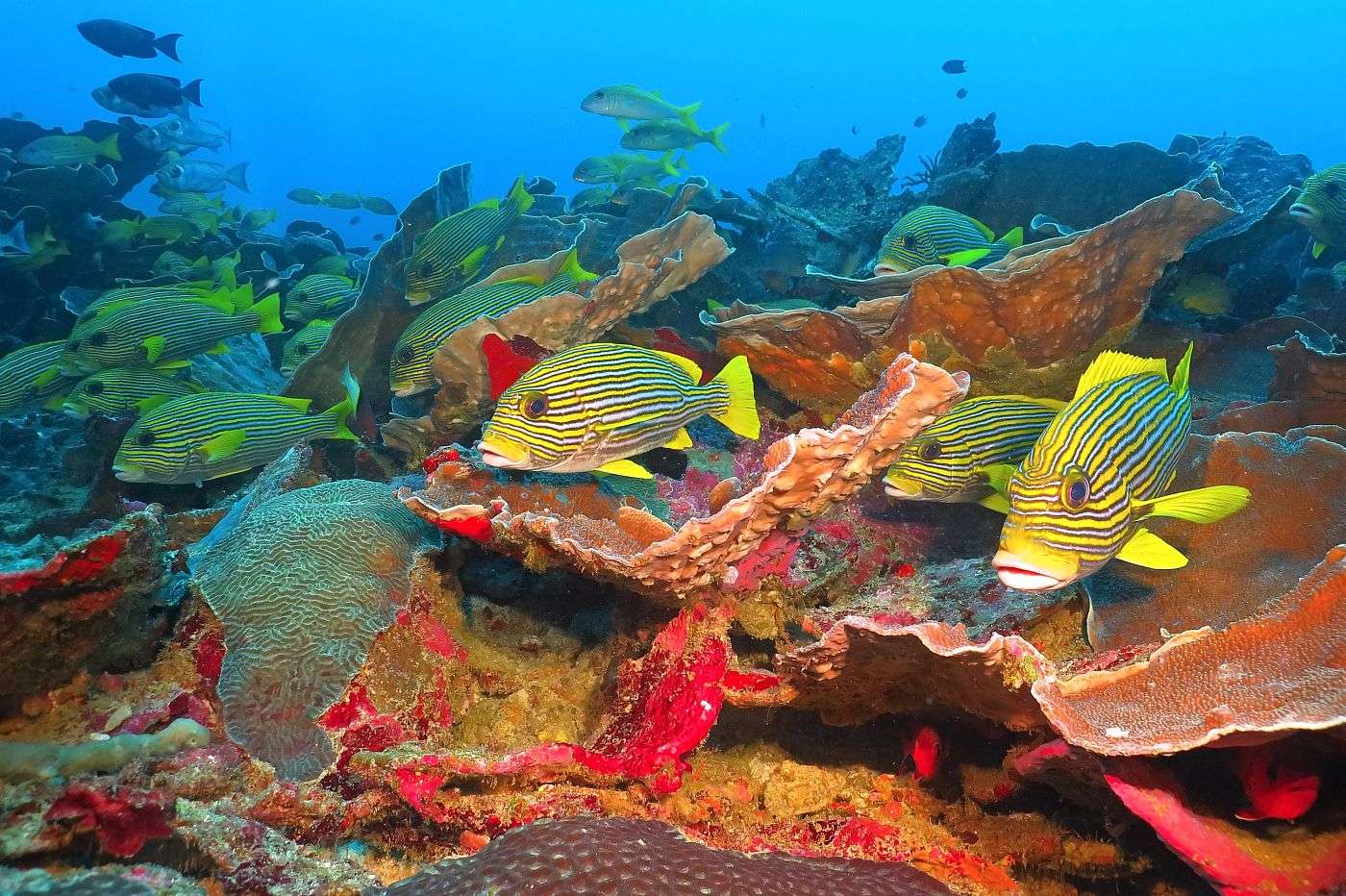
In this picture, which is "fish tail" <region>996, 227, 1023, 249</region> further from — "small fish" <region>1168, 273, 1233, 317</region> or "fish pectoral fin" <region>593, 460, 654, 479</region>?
"fish pectoral fin" <region>593, 460, 654, 479</region>

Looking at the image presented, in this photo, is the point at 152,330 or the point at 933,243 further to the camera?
the point at 152,330

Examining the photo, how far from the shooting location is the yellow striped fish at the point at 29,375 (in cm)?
553

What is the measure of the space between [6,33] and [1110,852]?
175m

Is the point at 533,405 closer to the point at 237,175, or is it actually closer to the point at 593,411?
the point at 593,411

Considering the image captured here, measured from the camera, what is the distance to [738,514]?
6.81 ft

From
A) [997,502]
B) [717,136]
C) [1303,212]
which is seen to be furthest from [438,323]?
[717,136]

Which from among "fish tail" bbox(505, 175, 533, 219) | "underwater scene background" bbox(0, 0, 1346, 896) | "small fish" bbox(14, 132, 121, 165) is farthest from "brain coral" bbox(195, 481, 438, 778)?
"small fish" bbox(14, 132, 121, 165)

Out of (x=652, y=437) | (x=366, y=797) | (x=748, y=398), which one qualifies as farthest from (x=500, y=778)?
(x=748, y=398)

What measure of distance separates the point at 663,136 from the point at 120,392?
794 cm

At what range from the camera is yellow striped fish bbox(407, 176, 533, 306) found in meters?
5.29

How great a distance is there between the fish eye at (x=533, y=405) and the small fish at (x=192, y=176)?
13.2 metres

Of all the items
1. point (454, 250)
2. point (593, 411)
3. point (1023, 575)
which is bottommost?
point (1023, 575)

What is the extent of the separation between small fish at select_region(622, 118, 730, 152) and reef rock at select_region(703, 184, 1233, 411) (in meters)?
7.16

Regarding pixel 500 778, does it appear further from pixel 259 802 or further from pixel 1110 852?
pixel 1110 852
